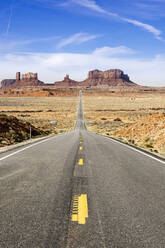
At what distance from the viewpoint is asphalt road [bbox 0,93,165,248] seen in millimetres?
3271

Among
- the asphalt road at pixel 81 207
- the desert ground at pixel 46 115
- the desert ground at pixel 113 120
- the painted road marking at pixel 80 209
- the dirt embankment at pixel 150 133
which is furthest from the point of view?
the desert ground at pixel 46 115

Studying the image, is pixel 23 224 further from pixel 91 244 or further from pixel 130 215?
pixel 130 215

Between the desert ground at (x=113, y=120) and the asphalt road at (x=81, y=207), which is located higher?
the asphalt road at (x=81, y=207)

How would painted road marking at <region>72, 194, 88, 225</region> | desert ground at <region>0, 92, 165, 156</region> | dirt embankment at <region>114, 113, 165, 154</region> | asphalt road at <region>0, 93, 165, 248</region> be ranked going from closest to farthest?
asphalt road at <region>0, 93, 165, 248</region>, painted road marking at <region>72, 194, 88, 225</region>, dirt embankment at <region>114, 113, 165, 154</region>, desert ground at <region>0, 92, 165, 156</region>

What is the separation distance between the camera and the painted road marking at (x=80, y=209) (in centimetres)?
389

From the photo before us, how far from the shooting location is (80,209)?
14.1ft

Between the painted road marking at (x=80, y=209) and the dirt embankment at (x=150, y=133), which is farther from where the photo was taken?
the dirt embankment at (x=150, y=133)

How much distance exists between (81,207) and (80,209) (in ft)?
0.33

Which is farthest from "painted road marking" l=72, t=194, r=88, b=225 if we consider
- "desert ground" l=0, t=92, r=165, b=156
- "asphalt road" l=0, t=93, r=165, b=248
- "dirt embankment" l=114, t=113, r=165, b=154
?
"dirt embankment" l=114, t=113, r=165, b=154

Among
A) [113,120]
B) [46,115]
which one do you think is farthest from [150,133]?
[46,115]

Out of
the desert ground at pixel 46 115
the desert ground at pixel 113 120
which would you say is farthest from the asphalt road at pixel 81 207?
the desert ground at pixel 46 115

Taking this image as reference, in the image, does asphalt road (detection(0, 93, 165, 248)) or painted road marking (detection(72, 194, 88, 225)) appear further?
painted road marking (detection(72, 194, 88, 225))

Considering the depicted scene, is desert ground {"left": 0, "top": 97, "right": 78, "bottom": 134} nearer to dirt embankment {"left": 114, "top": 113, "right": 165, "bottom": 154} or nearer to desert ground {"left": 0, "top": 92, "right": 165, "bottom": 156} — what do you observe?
desert ground {"left": 0, "top": 92, "right": 165, "bottom": 156}

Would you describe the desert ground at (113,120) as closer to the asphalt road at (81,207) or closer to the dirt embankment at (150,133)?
the dirt embankment at (150,133)
